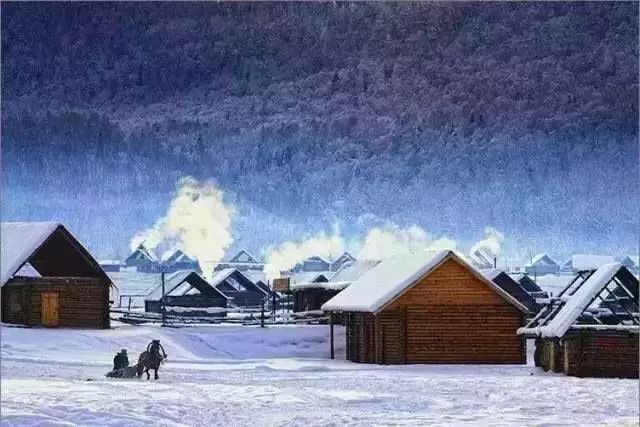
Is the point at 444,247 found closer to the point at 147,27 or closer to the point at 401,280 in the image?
the point at 401,280

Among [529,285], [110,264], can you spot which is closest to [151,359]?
[110,264]

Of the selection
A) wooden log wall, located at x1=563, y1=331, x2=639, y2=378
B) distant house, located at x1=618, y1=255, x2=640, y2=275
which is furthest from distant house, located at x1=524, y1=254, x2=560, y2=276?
wooden log wall, located at x1=563, y1=331, x2=639, y2=378

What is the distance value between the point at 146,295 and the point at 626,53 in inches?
1385

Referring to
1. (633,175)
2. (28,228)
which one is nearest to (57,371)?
(28,228)

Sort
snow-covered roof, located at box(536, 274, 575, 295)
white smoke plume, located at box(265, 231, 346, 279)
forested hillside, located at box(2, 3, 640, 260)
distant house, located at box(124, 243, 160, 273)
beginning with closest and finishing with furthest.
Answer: forested hillside, located at box(2, 3, 640, 260)
white smoke plume, located at box(265, 231, 346, 279)
distant house, located at box(124, 243, 160, 273)
snow-covered roof, located at box(536, 274, 575, 295)

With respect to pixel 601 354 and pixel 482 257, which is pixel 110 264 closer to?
pixel 482 257

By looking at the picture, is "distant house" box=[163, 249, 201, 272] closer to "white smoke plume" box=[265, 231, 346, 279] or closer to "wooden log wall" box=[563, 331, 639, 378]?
"white smoke plume" box=[265, 231, 346, 279]

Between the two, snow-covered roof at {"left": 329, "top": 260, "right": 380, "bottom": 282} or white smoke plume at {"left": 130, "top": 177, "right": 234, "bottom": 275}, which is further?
snow-covered roof at {"left": 329, "top": 260, "right": 380, "bottom": 282}

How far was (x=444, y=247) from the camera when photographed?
97.9ft

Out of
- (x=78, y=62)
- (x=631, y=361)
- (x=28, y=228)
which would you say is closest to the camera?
(x=78, y=62)

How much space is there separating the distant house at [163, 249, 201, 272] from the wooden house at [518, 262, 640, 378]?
89.4 feet

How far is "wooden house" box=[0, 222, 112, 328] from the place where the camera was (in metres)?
33.7

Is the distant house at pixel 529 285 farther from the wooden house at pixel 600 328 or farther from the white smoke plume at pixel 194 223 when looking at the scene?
the wooden house at pixel 600 328

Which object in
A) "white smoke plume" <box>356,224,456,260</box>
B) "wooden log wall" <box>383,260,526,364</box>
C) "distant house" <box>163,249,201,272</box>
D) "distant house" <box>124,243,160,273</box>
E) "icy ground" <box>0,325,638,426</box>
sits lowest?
"icy ground" <box>0,325,638,426</box>
